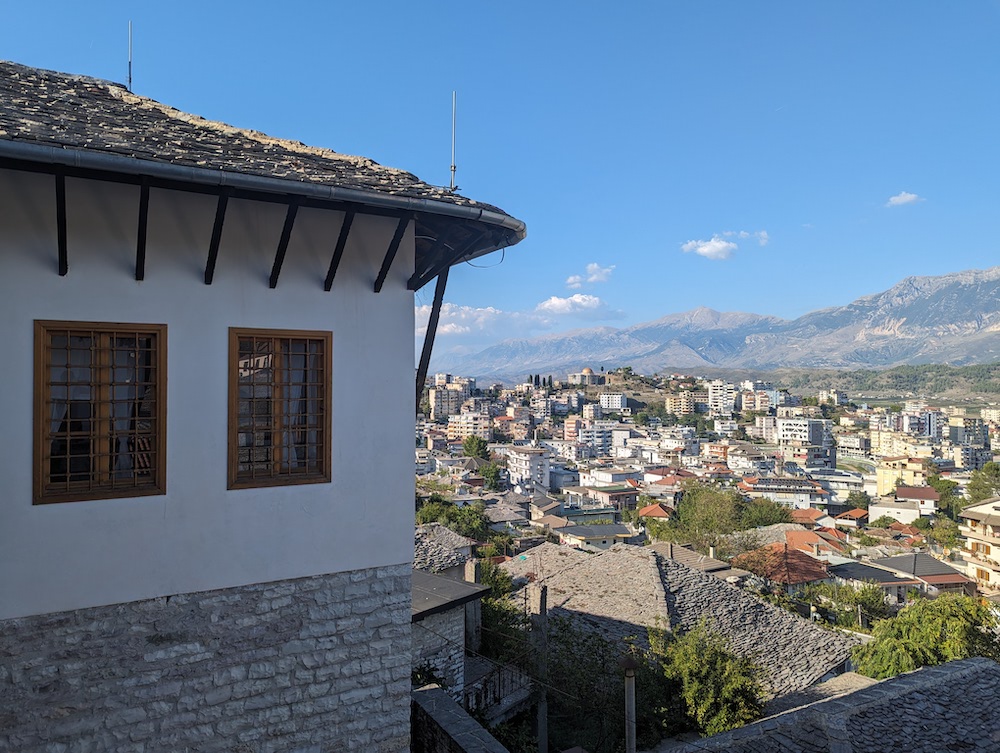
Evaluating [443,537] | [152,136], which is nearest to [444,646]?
[152,136]

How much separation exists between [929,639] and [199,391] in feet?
72.0

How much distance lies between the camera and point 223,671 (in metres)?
4.63

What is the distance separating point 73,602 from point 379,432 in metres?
2.35

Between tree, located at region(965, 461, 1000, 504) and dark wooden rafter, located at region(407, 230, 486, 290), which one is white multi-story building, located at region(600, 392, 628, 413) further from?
dark wooden rafter, located at region(407, 230, 486, 290)

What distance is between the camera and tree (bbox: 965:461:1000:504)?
217ft

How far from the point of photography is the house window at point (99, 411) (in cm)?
419

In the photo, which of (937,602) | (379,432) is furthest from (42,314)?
(937,602)

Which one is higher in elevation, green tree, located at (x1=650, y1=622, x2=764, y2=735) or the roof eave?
the roof eave

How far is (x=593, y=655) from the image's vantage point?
1426cm

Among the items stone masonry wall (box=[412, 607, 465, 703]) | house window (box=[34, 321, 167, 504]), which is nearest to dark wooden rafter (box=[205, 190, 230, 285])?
house window (box=[34, 321, 167, 504])

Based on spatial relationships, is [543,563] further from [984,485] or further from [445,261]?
[984,485]

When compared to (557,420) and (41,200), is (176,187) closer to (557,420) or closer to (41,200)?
(41,200)

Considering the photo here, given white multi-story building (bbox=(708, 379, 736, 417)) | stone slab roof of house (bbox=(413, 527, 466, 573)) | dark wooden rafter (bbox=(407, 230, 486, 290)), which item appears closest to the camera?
dark wooden rafter (bbox=(407, 230, 486, 290))

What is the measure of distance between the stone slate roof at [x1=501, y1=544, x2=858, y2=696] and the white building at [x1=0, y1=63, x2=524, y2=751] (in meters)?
14.2
